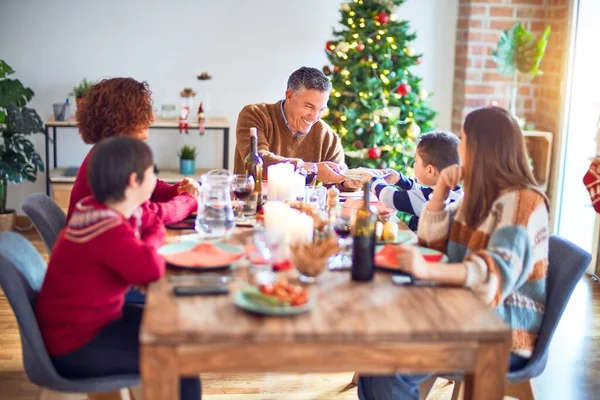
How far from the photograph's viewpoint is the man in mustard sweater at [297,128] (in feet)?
11.8

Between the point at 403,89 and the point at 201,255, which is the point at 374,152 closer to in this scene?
the point at 403,89

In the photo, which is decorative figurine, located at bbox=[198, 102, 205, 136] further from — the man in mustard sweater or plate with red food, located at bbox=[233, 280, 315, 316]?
plate with red food, located at bbox=[233, 280, 315, 316]

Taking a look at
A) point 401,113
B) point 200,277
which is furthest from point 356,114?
point 200,277

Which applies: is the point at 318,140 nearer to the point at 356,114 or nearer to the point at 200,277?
the point at 356,114

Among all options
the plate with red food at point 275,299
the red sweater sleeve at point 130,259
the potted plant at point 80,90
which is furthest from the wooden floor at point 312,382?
the potted plant at point 80,90

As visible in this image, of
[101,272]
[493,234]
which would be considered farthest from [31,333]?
[493,234]

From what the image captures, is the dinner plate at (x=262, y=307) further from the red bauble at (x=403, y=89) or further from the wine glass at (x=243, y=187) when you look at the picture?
the red bauble at (x=403, y=89)

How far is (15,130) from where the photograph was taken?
5000 mm

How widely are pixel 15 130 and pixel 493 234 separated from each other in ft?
11.9

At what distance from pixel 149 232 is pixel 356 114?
2765 mm

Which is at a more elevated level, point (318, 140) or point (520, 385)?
point (318, 140)

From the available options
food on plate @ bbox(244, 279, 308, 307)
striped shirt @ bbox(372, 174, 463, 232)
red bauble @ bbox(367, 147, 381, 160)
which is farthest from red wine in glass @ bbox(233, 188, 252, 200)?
red bauble @ bbox(367, 147, 381, 160)

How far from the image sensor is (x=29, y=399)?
10.0ft

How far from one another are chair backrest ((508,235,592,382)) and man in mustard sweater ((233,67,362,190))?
3.97 ft
